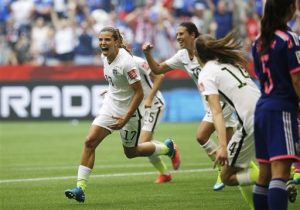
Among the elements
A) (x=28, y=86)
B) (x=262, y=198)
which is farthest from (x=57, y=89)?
(x=262, y=198)

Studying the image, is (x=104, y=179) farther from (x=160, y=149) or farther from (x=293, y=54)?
(x=293, y=54)

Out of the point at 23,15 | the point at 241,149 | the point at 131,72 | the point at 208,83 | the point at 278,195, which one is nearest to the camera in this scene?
the point at 278,195

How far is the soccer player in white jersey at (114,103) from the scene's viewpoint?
12047 mm

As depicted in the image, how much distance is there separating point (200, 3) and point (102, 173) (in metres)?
15.5

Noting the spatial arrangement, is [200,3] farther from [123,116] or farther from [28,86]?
[123,116]

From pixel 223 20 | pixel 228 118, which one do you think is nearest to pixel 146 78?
pixel 228 118

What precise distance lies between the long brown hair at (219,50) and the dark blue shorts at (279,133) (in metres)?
1.16

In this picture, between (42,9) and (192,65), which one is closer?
(192,65)

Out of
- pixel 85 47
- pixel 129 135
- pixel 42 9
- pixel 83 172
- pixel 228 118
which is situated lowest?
pixel 85 47

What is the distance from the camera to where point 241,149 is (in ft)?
30.7

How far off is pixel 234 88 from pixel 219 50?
435mm

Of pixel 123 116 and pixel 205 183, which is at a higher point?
pixel 123 116

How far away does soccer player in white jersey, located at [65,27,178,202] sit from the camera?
12047mm

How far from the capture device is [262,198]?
8602mm
